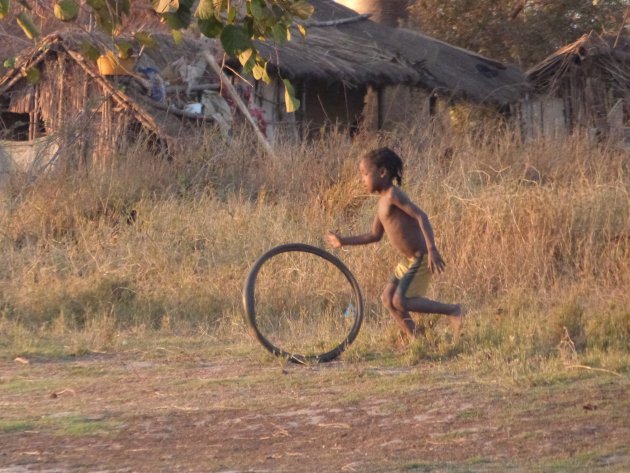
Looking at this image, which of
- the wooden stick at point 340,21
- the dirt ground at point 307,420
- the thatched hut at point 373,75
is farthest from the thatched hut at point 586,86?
the dirt ground at point 307,420

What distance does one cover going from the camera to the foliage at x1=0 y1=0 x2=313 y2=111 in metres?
4.27

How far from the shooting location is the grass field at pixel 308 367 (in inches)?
195

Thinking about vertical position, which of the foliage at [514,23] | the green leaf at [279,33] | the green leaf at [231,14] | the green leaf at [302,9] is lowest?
the green leaf at [279,33]

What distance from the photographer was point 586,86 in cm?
1978

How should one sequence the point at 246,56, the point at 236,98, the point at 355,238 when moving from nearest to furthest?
the point at 246,56, the point at 355,238, the point at 236,98

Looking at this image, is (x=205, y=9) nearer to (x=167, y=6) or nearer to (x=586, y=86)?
(x=167, y=6)

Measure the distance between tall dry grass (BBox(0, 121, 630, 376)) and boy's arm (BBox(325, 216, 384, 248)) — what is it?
766mm

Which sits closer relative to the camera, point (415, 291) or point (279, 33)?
point (279, 33)

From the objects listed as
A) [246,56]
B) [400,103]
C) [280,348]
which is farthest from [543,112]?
[246,56]

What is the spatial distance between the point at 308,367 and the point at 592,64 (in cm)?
1461

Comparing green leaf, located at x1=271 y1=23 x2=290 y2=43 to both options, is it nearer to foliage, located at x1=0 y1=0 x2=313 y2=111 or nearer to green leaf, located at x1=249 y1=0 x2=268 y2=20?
foliage, located at x1=0 y1=0 x2=313 y2=111

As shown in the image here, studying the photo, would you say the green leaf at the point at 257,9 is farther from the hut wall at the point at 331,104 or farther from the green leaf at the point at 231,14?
the hut wall at the point at 331,104

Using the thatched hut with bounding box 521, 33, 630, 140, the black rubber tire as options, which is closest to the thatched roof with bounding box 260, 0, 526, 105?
the thatched hut with bounding box 521, 33, 630, 140

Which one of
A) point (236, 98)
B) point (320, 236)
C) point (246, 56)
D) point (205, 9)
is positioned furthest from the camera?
point (236, 98)
